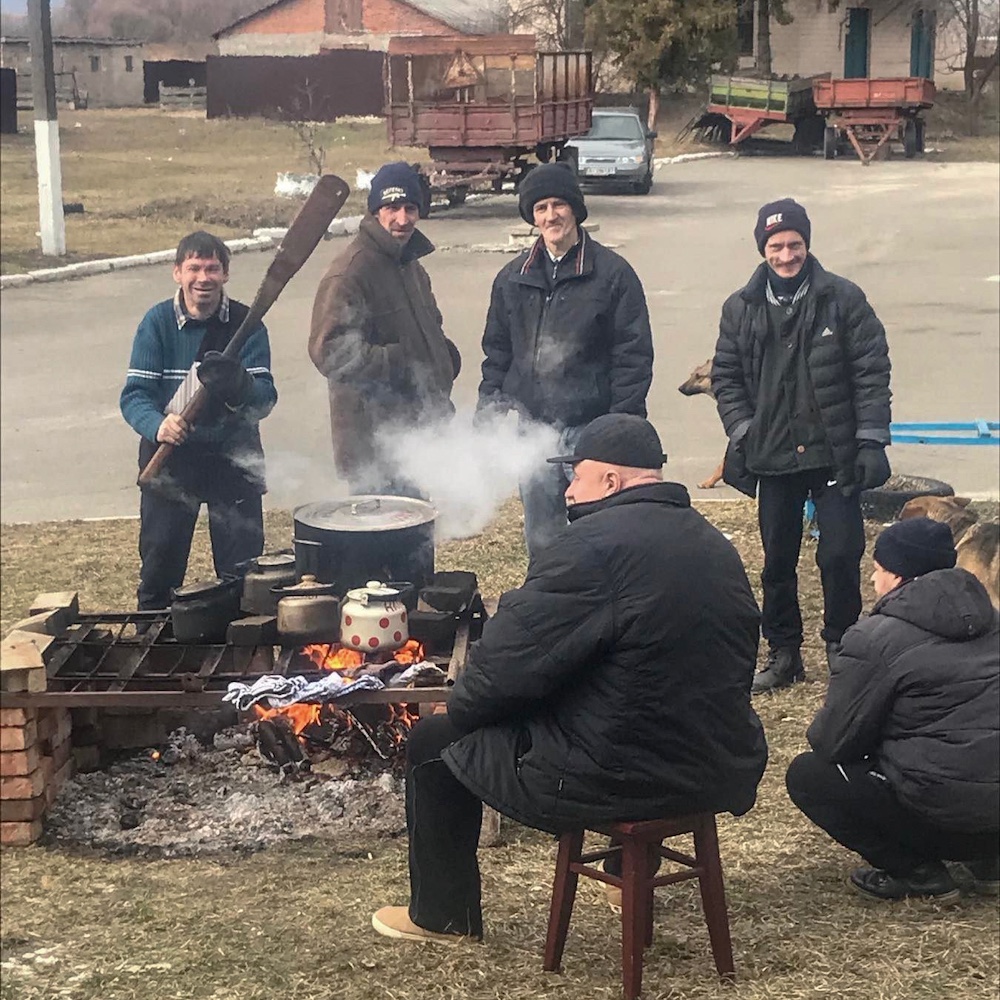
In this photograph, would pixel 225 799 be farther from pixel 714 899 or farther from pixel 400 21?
pixel 400 21

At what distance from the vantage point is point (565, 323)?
4973mm

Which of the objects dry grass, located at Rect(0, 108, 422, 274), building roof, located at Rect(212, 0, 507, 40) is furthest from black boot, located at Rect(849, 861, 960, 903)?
dry grass, located at Rect(0, 108, 422, 274)

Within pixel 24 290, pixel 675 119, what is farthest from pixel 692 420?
pixel 24 290

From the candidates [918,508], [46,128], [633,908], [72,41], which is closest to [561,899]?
[633,908]

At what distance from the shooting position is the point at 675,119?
948cm

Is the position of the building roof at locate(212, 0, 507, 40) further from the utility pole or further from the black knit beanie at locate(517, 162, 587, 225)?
the utility pole

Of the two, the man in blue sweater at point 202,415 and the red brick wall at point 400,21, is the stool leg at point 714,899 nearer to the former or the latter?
the man in blue sweater at point 202,415

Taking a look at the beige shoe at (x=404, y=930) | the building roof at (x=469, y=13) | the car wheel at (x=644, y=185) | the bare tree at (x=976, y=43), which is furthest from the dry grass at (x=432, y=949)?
the car wheel at (x=644, y=185)

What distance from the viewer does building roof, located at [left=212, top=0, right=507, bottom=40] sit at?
895 centimetres

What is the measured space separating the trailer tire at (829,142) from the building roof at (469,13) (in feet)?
6.50

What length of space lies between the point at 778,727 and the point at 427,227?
468 inches

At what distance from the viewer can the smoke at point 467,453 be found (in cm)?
520

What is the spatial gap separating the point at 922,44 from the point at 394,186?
3789mm

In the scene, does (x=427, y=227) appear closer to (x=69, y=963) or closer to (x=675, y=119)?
(x=675, y=119)
